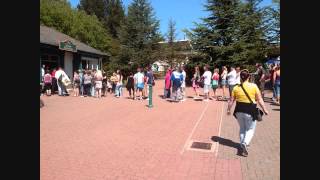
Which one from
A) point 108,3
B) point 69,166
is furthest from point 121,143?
point 108,3

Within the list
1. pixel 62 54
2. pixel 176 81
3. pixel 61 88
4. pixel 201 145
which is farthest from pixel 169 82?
pixel 62 54

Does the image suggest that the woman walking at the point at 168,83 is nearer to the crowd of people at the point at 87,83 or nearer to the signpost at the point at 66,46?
the crowd of people at the point at 87,83

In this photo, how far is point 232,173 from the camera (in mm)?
5914

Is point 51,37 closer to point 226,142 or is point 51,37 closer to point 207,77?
point 207,77

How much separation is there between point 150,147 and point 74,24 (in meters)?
39.1

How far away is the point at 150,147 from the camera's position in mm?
7582

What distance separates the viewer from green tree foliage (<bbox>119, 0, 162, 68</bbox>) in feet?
128

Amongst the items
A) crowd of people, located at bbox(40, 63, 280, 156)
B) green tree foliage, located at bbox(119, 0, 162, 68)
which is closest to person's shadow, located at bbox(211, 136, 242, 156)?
crowd of people, located at bbox(40, 63, 280, 156)

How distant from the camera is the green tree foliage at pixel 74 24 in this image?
1688 inches

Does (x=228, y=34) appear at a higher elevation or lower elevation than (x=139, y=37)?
lower

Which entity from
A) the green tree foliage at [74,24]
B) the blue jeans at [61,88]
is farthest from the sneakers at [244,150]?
the green tree foliage at [74,24]

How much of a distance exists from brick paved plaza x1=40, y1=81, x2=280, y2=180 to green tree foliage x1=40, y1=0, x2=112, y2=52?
32589 mm
